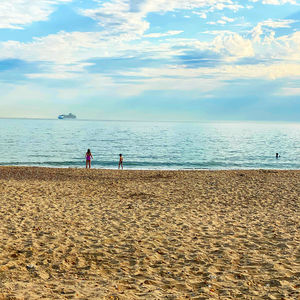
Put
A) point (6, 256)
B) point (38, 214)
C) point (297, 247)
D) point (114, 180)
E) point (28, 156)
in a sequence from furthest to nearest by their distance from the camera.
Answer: point (28, 156)
point (114, 180)
point (38, 214)
point (297, 247)
point (6, 256)

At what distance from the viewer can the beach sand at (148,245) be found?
21.7 feet

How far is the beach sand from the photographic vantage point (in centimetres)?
661

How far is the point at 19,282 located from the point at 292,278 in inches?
221

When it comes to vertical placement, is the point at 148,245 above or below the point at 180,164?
below

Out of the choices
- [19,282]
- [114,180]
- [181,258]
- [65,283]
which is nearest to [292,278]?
[181,258]

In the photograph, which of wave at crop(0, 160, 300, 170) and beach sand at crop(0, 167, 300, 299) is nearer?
beach sand at crop(0, 167, 300, 299)

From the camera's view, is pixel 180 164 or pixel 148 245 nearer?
pixel 148 245

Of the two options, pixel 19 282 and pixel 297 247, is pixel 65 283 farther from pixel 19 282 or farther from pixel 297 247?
pixel 297 247

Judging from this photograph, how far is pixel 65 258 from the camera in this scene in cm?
820

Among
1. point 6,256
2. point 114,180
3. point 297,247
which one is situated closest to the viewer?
point 6,256

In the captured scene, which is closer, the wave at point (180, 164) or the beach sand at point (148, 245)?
the beach sand at point (148, 245)

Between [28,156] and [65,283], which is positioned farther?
[28,156]

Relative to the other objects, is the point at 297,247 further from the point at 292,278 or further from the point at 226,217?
the point at 226,217

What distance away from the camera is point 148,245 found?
920 centimetres
